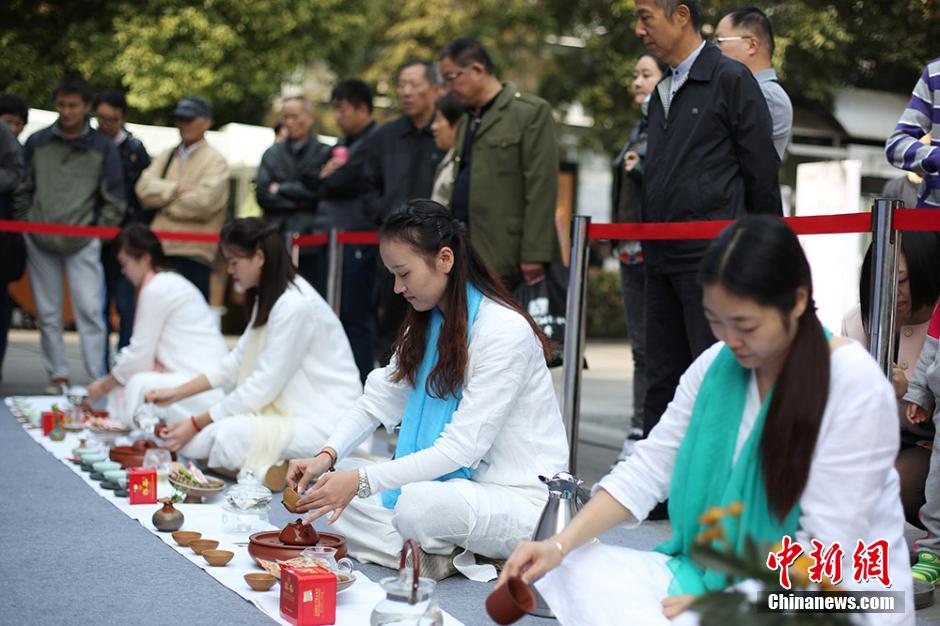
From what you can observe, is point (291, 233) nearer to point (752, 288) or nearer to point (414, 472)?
point (414, 472)

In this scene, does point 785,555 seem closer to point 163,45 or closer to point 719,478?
point 719,478

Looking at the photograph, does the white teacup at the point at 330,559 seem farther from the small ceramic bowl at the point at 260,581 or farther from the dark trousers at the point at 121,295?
the dark trousers at the point at 121,295

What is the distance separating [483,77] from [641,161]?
0.88 meters

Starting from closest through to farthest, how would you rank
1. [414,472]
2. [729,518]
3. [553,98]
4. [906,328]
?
1. [729,518]
2. [414,472]
3. [906,328]
4. [553,98]

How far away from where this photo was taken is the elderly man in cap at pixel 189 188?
778 cm

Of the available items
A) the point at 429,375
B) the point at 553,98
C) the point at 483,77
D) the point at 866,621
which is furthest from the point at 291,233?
the point at 553,98

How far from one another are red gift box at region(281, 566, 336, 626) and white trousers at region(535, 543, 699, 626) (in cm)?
72

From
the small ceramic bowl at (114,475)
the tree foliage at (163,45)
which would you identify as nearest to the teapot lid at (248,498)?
the small ceramic bowl at (114,475)

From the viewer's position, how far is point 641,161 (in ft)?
18.6

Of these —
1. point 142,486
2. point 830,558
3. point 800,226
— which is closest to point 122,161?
point 142,486

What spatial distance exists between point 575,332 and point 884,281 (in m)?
1.41

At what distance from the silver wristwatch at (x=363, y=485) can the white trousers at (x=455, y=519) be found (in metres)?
0.15

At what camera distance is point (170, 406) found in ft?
19.9

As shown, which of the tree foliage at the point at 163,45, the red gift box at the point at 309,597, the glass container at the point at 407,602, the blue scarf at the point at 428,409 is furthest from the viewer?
the tree foliage at the point at 163,45
